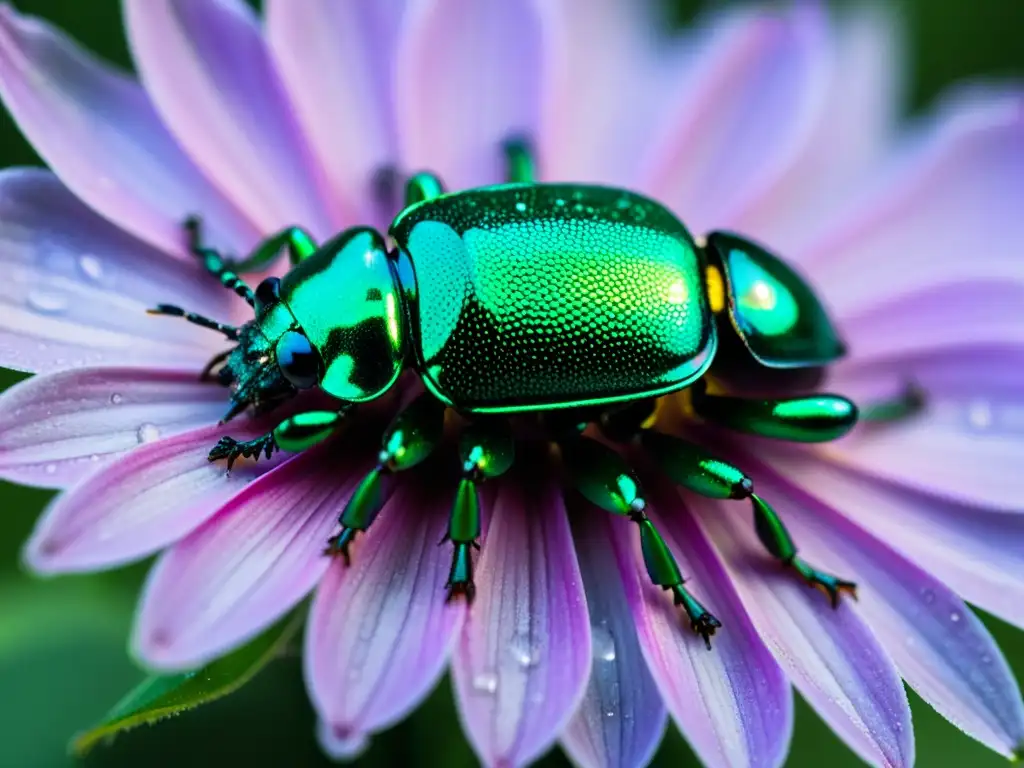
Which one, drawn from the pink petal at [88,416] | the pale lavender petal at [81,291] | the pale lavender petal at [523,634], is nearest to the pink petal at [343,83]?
the pale lavender petal at [81,291]

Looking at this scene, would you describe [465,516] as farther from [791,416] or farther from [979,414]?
[979,414]

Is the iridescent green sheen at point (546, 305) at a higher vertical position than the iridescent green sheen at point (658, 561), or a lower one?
higher

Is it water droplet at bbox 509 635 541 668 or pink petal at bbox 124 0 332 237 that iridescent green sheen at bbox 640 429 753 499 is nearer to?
water droplet at bbox 509 635 541 668

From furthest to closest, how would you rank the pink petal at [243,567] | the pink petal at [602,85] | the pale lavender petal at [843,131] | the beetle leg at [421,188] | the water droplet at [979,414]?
1. the pale lavender petal at [843,131]
2. the pink petal at [602,85]
3. the water droplet at [979,414]
4. the beetle leg at [421,188]
5. the pink petal at [243,567]

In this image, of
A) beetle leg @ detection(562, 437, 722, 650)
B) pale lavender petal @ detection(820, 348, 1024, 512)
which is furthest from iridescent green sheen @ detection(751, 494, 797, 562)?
pale lavender petal @ detection(820, 348, 1024, 512)

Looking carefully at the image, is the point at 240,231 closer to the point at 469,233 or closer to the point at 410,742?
the point at 469,233

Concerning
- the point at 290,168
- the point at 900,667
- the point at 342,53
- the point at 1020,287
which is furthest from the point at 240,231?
the point at 1020,287

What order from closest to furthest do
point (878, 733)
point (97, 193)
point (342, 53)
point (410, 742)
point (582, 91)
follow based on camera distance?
1. point (878, 733)
2. point (97, 193)
3. point (410, 742)
4. point (342, 53)
5. point (582, 91)

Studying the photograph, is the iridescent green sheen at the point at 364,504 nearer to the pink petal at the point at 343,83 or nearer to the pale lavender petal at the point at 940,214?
the pink petal at the point at 343,83
